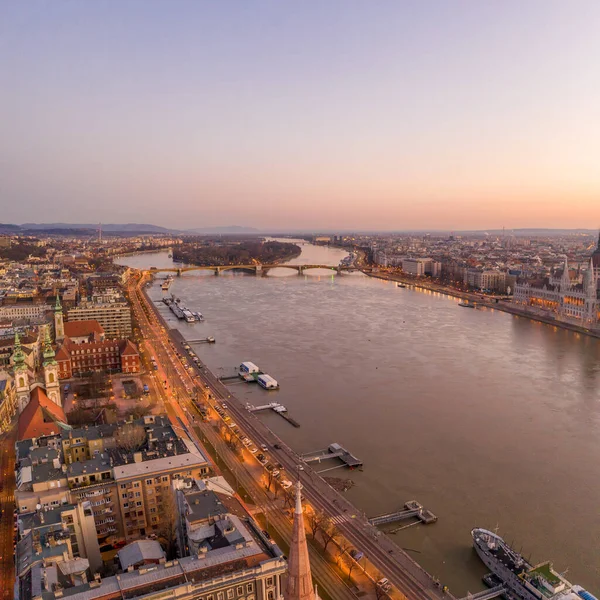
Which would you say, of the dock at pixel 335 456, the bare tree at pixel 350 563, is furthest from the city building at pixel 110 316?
the bare tree at pixel 350 563

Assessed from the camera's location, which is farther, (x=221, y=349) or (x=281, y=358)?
(x=221, y=349)

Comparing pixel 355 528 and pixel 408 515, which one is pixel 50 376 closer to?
pixel 355 528

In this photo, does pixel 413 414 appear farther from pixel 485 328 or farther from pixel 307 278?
pixel 307 278

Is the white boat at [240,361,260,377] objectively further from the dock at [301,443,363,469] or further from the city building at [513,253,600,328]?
the city building at [513,253,600,328]

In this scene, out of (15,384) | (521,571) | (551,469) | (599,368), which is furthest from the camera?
(599,368)

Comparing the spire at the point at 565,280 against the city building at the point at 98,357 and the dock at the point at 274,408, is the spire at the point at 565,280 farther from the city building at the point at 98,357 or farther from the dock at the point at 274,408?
the city building at the point at 98,357

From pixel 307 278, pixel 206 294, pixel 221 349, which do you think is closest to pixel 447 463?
pixel 221 349
